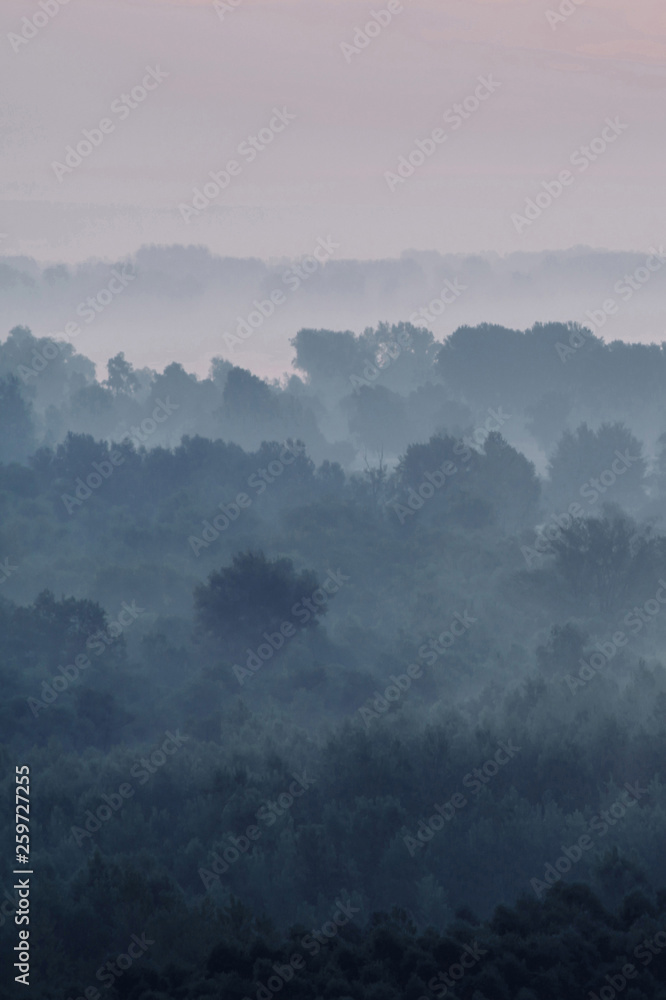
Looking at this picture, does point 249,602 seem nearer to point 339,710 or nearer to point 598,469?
point 339,710

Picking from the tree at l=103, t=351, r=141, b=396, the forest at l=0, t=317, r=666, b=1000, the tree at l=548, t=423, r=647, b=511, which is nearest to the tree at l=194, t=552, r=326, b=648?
the forest at l=0, t=317, r=666, b=1000

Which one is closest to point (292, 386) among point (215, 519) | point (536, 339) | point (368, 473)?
point (536, 339)

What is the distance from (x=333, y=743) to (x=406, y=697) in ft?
43.8

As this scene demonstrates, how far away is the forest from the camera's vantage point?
86.4 feet

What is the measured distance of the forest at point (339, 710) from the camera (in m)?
26.3

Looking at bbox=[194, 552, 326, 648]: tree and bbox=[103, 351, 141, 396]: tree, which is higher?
bbox=[103, 351, 141, 396]: tree

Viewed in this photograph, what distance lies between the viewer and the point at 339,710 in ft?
180

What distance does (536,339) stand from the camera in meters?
124

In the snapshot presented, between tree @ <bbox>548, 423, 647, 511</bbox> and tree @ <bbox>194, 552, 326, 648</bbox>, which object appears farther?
tree @ <bbox>548, 423, 647, 511</bbox>

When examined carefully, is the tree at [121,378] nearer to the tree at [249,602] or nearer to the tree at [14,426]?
the tree at [14,426]

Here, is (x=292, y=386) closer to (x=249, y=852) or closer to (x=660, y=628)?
(x=660, y=628)

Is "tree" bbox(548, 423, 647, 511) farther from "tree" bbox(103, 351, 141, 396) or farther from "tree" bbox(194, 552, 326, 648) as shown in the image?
"tree" bbox(103, 351, 141, 396)

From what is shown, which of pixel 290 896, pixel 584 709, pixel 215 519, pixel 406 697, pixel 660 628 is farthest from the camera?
pixel 215 519

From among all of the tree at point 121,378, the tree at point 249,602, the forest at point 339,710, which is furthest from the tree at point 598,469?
the tree at point 121,378
